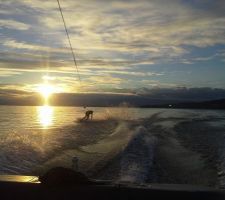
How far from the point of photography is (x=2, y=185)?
6.69m

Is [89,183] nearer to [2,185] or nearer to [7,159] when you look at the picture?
[2,185]

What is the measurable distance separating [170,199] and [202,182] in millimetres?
5863

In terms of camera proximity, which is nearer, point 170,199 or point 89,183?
point 170,199

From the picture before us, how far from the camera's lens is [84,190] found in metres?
6.45

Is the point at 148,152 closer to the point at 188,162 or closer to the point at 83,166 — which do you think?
the point at 188,162

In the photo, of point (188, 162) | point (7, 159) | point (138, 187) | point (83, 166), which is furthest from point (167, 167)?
point (138, 187)

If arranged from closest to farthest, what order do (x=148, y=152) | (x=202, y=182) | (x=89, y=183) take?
(x=89, y=183) → (x=202, y=182) → (x=148, y=152)

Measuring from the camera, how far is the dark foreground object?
625cm

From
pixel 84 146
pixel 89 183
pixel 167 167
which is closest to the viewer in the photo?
pixel 89 183

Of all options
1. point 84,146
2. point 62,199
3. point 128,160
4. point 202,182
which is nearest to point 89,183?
point 62,199

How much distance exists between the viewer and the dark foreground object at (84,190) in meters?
6.25

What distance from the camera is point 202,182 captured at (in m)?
11.7

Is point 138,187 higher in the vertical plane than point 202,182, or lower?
higher

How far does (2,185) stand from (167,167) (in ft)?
27.9
